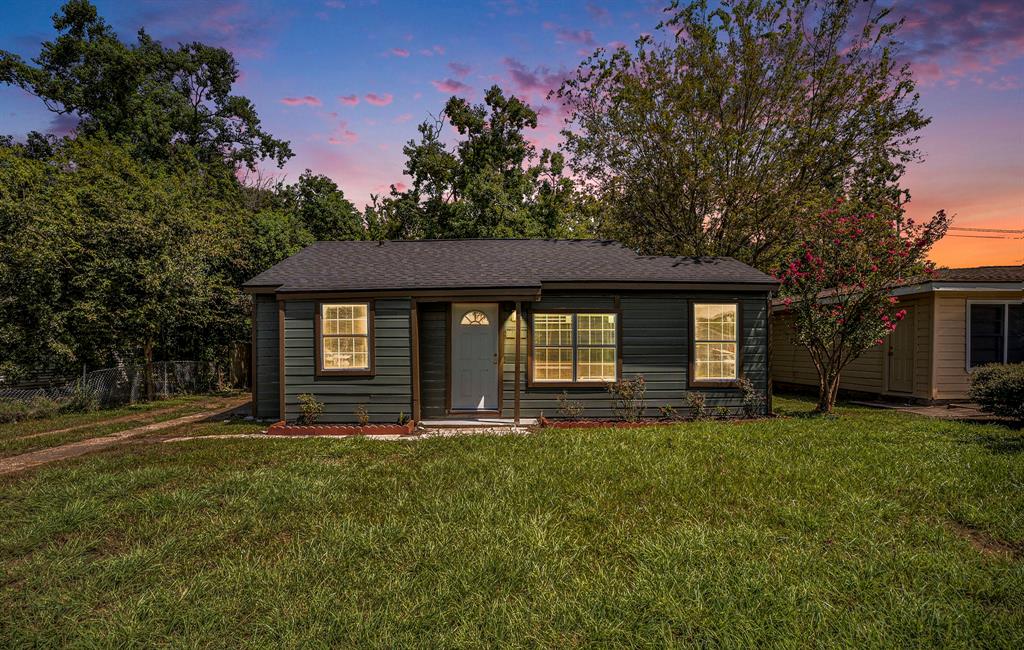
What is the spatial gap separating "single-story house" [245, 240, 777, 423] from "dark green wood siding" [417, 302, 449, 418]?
0.02 meters

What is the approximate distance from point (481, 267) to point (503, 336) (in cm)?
196

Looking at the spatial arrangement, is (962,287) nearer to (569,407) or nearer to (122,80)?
(569,407)

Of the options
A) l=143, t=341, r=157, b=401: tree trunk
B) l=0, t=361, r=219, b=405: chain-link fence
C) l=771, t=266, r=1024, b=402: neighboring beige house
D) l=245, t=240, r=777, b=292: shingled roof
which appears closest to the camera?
l=245, t=240, r=777, b=292: shingled roof

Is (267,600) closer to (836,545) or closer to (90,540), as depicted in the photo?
(90,540)

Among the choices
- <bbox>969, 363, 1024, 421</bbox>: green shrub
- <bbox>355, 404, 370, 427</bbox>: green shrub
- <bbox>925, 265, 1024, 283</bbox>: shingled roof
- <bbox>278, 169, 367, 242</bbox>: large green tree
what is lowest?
<bbox>355, 404, 370, 427</bbox>: green shrub

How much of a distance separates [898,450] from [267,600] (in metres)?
8.04

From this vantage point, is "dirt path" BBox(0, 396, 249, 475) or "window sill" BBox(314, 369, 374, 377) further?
"window sill" BBox(314, 369, 374, 377)

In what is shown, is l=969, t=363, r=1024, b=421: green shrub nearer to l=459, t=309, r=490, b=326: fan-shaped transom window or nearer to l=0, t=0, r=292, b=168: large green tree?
l=459, t=309, r=490, b=326: fan-shaped transom window

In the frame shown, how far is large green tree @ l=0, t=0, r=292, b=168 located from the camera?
27938mm

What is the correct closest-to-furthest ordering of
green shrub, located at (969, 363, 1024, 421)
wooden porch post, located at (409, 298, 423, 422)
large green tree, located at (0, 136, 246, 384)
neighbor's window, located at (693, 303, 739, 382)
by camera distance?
green shrub, located at (969, 363, 1024, 421) → wooden porch post, located at (409, 298, 423, 422) → neighbor's window, located at (693, 303, 739, 382) → large green tree, located at (0, 136, 246, 384)

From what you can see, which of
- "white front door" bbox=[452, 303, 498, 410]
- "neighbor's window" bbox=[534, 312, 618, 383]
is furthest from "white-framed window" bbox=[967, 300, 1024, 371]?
"white front door" bbox=[452, 303, 498, 410]

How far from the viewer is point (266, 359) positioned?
10797mm

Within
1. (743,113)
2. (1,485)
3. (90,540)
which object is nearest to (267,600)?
(90,540)

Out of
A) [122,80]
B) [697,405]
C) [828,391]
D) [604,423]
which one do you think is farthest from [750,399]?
[122,80]
